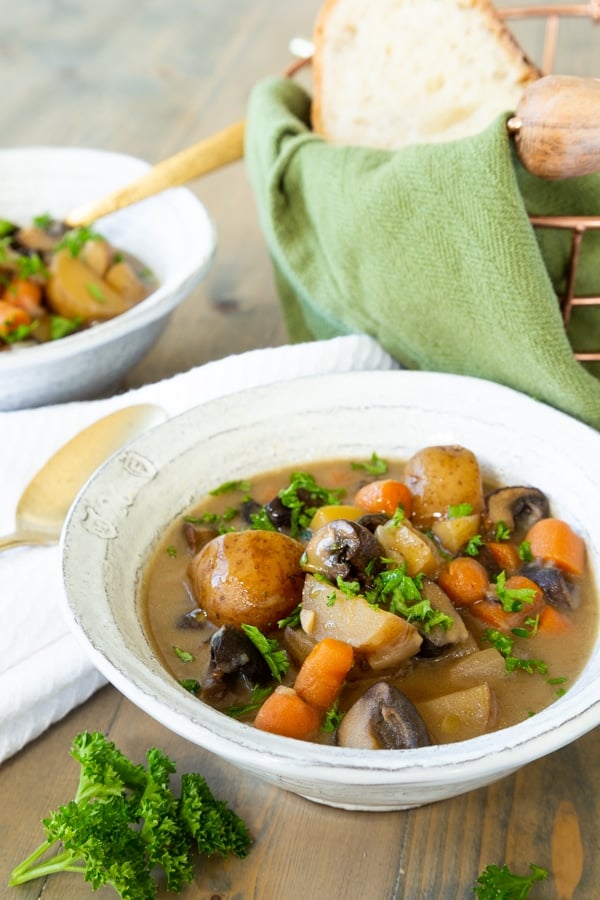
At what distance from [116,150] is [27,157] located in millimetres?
871

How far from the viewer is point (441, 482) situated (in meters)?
1.89

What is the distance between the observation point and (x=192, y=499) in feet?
6.48

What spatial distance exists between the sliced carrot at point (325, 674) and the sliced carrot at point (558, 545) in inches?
17.6

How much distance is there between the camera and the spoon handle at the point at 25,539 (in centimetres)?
200

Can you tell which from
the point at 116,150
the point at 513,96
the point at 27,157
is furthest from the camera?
the point at 116,150

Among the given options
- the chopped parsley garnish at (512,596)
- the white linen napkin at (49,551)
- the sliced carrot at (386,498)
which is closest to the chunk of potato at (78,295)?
the white linen napkin at (49,551)

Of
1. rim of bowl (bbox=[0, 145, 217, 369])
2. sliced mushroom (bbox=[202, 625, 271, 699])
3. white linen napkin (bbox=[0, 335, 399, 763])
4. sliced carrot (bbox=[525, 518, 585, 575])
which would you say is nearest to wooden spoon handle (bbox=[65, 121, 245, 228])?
rim of bowl (bbox=[0, 145, 217, 369])

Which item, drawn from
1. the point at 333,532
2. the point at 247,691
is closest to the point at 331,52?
the point at 333,532

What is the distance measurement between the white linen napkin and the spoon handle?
0.02 metres

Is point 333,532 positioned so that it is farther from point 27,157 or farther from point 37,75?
point 37,75

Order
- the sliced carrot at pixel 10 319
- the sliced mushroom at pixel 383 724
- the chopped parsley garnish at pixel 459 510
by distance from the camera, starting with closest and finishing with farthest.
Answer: the sliced mushroom at pixel 383 724 < the chopped parsley garnish at pixel 459 510 < the sliced carrot at pixel 10 319

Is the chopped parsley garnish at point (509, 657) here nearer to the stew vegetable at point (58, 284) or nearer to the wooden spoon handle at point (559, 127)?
the wooden spoon handle at point (559, 127)

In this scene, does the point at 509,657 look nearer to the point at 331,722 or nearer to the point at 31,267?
the point at 331,722

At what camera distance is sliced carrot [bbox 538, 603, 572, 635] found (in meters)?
1.67
